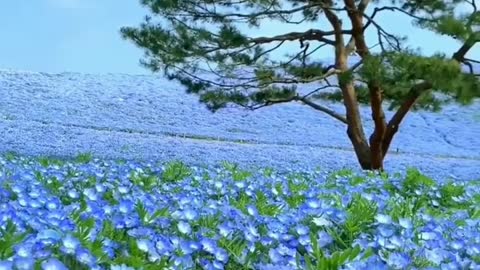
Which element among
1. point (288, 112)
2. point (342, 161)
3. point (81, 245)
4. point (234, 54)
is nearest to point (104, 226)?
point (81, 245)

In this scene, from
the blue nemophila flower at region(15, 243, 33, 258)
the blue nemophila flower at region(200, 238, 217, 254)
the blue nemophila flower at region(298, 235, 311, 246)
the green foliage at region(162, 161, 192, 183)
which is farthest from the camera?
the green foliage at region(162, 161, 192, 183)

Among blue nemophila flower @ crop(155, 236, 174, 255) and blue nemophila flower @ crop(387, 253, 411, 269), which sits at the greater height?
blue nemophila flower @ crop(387, 253, 411, 269)

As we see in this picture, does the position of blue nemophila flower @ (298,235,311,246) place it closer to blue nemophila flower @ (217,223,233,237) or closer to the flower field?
the flower field

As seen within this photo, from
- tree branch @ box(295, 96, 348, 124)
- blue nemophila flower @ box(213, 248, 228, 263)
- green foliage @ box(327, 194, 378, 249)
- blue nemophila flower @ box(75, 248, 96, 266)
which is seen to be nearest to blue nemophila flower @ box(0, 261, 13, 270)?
blue nemophila flower @ box(75, 248, 96, 266)

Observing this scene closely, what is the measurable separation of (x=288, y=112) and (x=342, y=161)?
336 inches

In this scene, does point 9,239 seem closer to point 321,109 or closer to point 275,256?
point 275,256

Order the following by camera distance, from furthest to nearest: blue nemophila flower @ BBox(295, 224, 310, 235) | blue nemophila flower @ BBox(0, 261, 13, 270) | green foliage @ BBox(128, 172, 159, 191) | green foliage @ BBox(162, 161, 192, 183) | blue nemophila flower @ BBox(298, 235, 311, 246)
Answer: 1. green foliage @ BBox(162, 161, 192, 183)
2. green foliage @ BBox(128, 172, 159, 191)
3. blue nemophila flower @ BBox(295, 224, 310, 235)
4. blue nemophila flower @ BBox(298, 235, 311, 246)
5. blue nemophila flower @ BBox(0, 261, 13, 270)

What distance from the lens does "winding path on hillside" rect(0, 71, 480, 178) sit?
35.3 ft

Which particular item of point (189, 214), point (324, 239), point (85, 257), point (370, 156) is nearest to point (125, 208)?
point (189, 214)

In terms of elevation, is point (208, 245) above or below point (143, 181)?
above

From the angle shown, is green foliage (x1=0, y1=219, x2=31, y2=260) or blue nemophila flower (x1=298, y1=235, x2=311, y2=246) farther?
blue nemophila flower (x1=298, y1=235, x2=311, y2=246)

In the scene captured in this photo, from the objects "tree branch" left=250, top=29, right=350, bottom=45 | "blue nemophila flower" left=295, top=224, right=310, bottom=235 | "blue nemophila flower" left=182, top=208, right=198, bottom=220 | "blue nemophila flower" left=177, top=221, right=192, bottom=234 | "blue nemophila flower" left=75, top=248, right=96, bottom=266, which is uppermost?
"tree branch" left=250, top=29, right=350, bottom=45

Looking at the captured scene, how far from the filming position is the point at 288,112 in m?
19.5

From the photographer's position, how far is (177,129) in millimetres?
15148
